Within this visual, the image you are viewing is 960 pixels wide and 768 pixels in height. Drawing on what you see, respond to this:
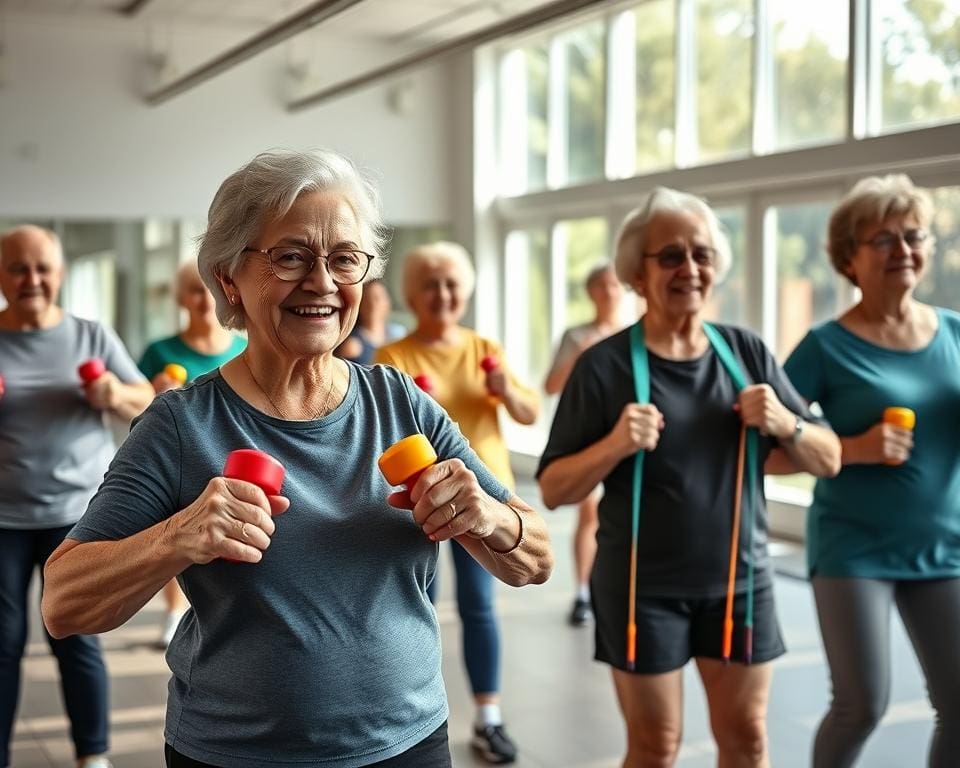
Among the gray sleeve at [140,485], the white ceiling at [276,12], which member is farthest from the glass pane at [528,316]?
the gray sleeve at [140,485]

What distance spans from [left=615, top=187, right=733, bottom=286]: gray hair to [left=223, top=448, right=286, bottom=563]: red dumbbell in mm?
1454

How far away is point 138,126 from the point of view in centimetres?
1014

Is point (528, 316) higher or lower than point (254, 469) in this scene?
higher

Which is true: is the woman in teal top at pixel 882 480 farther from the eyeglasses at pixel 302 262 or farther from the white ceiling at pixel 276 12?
the white ceiling at pixel 276 12

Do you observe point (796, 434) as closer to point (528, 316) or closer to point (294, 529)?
point (294, 529)

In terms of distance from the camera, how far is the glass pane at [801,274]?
24.6ft

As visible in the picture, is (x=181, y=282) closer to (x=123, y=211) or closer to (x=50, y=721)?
(x=50, y=721)

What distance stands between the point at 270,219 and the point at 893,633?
175 inches

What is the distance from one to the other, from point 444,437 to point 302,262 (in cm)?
35

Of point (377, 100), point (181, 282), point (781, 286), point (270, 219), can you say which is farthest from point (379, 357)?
point (377, 100)

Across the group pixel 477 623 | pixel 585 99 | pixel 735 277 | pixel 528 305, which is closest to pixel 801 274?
pixel 735 277

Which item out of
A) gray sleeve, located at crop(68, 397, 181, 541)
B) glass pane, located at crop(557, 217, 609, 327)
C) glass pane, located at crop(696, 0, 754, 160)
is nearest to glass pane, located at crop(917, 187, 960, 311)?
glass pane, located at crop(696, 0, 754, 160)

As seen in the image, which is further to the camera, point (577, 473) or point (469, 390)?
point (469, 390)

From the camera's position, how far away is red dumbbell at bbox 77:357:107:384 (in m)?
3.51
